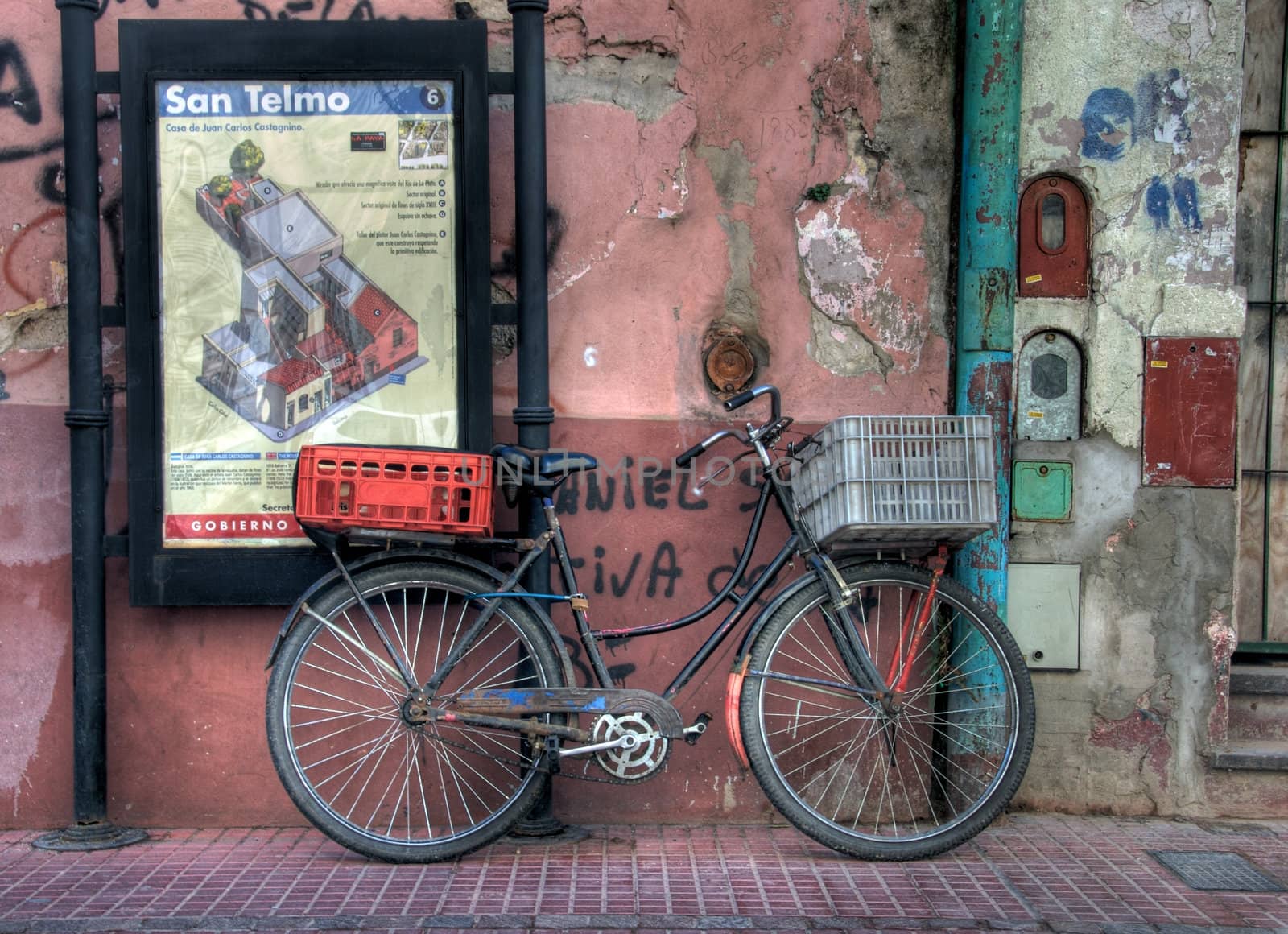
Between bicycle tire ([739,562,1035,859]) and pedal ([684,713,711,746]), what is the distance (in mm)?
236

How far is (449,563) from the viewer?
4.59m

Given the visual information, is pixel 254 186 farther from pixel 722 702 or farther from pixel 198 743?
pixel 722 702

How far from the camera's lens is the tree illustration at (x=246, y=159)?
482cm

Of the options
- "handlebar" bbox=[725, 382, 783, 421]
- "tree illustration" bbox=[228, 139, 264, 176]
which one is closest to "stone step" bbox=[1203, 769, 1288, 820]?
"handlebar" bbox=[725, 382, 783, 421]

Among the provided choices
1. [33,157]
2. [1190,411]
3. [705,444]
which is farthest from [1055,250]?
[33,157]

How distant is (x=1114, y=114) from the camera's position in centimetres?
508

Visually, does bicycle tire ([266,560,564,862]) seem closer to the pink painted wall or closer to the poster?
the pink painted wall

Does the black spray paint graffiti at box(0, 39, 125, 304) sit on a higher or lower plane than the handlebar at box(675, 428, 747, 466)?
higher

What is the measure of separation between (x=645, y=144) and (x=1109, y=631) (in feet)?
8.94

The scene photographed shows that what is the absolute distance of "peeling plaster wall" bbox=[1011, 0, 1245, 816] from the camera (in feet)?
16.6

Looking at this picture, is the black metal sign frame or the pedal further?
the black metal sign frame

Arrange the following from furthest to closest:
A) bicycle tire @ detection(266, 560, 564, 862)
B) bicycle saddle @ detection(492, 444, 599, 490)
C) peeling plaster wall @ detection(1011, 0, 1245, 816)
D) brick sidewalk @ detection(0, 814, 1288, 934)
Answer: peeling plaster wall @ detection(1011, 0, 1245, 816) < bicycle tire @ detection(266, 560, 564, 862) < bicycle saddle @ detection(492, 444, 599, 490) < brick sidewalk @ detection(0, 814, 1288, 934)

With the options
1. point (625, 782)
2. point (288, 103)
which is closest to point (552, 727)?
point (625, 782)

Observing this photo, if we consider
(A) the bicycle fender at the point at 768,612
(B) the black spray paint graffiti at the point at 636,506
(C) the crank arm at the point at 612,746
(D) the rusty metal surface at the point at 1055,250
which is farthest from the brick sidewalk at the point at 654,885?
(D) the rusty metal surface at the point at 1055,250
